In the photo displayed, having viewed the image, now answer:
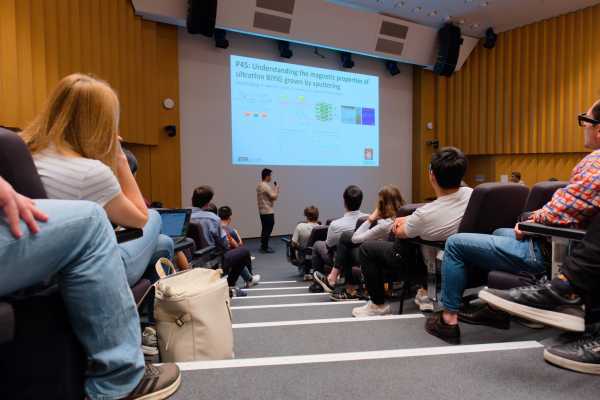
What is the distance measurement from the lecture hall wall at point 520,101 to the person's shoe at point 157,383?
757 cm

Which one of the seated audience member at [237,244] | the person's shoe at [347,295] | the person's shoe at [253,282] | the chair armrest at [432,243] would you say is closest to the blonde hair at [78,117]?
the chair armrest at [432,243]

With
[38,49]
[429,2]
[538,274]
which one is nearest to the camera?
[538,274]

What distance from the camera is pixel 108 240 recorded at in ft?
3.04

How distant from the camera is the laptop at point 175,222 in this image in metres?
2.17

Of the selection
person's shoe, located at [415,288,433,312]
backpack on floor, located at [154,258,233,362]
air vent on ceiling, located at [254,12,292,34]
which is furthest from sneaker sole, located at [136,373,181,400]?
air vent on ceiling, located at [254,12,292,34]

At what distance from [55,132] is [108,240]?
1.38 ft

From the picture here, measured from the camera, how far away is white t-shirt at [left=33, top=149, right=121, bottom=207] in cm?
105

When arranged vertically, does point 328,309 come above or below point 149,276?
below

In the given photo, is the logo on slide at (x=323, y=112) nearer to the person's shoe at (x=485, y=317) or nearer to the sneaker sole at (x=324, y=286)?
the sneaker sole at (x=324, y=286)

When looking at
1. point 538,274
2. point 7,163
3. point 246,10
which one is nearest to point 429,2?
point 246,10

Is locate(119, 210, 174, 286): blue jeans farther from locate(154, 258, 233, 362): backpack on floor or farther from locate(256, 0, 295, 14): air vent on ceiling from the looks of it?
locate(256, 0, 295, 14): air vent on ceiling

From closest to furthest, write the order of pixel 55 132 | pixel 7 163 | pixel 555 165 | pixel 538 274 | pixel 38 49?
pixel 7 163, pixel 55 132, pixel 538 274, pixel 38 49, pixel 555 165

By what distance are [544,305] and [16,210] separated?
1488 millimetres

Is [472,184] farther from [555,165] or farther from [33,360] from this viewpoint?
[33,360]
